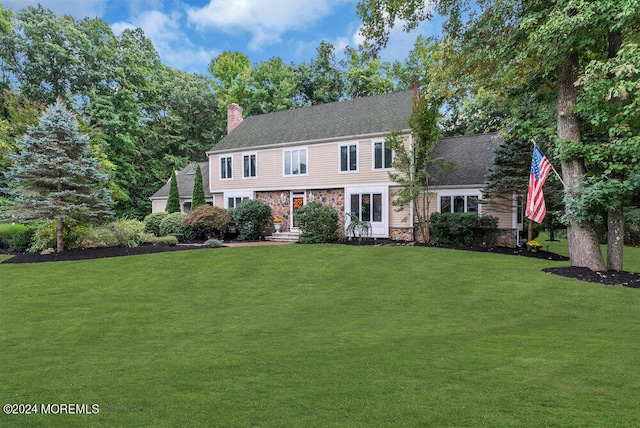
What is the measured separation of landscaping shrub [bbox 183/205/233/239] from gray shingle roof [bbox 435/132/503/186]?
11037 mm

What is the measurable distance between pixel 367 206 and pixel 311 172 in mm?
3742

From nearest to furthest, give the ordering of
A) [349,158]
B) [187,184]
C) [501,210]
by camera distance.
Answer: [501,210]
[349,158]
[187,184]

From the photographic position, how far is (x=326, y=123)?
20688 mm

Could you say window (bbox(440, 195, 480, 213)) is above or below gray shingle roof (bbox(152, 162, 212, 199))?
below

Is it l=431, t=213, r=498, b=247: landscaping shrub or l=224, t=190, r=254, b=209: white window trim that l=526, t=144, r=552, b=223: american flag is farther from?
l=224, t=190, r=254, b=209: white window trim

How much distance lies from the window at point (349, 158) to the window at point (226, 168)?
7.50 metres

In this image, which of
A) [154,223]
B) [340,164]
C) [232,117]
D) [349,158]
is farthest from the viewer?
[232,117]

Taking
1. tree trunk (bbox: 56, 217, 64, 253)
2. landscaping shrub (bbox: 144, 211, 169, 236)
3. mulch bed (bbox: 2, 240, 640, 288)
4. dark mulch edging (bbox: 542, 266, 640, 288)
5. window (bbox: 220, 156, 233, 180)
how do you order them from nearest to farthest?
1. dark mulch edging (bbox: 542, 266, 640, 288)
2. mulch bed (bbox: 2, 240, 640, 288)
3. tree trunk (bbox: 56, 217, 64, 253)
4. landscaping shrub (bbox: 144, 211, 169, 236)
5. window (bbox: 220, 156, 233, 180)

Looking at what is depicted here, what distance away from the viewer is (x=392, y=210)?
58.2ft

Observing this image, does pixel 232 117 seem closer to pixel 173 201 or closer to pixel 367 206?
pixel 173 201

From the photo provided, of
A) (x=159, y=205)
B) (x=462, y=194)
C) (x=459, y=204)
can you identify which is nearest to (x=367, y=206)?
(x=459, y=204)

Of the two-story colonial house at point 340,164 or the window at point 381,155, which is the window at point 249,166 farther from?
the window at point 381,155

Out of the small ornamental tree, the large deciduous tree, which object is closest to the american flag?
the large deciduous tree

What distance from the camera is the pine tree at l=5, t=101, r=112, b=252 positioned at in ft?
42.5
